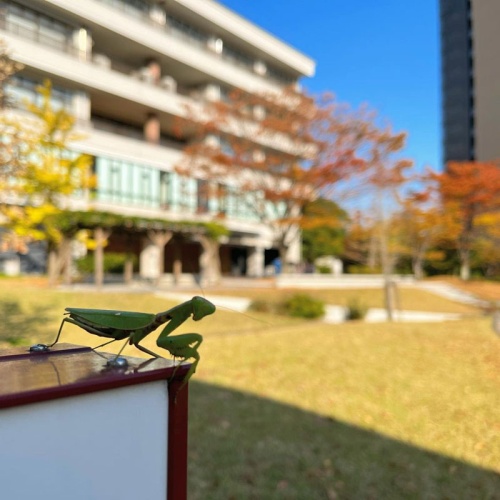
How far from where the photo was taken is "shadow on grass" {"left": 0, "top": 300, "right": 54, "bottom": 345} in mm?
4457

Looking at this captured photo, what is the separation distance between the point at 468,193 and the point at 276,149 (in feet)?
29.0

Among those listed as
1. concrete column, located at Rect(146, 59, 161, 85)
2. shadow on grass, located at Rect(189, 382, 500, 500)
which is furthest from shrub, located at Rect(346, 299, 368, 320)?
concrete column, located at Rect(146, 59, 161, 85)

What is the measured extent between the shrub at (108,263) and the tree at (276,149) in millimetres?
5255

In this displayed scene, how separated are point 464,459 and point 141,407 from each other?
3.28m

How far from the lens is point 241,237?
28.2m

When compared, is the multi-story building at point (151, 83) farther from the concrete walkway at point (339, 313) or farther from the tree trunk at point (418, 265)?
the tree trunk at point (418, 265)

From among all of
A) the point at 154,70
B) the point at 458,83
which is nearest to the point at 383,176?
the point at 154,70

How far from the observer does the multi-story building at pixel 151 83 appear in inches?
707

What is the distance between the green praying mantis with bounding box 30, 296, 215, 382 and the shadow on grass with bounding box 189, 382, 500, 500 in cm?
203

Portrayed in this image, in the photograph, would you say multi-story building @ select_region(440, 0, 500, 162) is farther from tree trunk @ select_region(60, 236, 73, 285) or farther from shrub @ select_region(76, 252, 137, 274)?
tree trunk @ select_region(60, 236, 73, 285)

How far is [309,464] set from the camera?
3.14 metres

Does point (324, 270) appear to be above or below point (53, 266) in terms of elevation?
below

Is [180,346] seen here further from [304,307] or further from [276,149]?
[276,149]

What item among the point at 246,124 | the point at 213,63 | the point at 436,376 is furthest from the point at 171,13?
the point at 436,376
